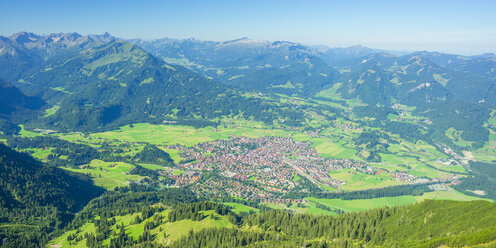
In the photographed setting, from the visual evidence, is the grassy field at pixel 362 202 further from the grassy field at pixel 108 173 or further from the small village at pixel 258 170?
the grassy field at pixel 108 173

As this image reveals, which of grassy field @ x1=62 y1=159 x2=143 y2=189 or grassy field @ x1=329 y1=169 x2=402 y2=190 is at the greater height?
grassy field @ x1=62 y1=159 x2=143 y2=189

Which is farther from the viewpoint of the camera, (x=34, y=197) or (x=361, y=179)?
(x=361, y=179)

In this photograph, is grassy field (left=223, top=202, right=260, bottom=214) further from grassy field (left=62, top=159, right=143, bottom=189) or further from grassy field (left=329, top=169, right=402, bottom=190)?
grassy field (left=62, top=159, right=143, bottom=189)

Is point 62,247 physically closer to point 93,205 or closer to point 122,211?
point 122,211

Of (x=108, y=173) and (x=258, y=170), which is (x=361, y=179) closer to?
(x=258, y=170)

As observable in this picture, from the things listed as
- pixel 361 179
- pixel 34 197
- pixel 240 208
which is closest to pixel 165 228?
pixel 240 208

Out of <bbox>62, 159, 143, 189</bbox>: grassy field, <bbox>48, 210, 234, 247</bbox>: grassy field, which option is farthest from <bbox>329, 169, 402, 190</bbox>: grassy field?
<bbox>62, 159, 143, 189</bbox>: grassy field

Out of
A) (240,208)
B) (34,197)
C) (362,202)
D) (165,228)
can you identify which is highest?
(165,228)

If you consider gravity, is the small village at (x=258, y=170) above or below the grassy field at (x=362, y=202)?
above

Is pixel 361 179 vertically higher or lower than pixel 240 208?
lower

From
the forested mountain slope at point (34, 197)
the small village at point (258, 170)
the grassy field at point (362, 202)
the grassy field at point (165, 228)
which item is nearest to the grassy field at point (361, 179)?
the small village at point (258, 170)

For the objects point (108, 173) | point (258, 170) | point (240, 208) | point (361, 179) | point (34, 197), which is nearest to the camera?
point (34, 197)
